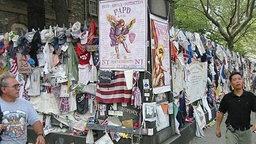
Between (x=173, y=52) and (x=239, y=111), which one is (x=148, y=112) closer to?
(x=239, y=111)

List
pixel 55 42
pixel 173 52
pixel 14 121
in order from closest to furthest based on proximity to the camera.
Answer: pixel 14 121, pixel 55 42, pixel 173 52

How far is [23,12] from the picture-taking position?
12.9 metres

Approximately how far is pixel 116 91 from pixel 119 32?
3.35ft

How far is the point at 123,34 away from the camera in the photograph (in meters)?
5.53

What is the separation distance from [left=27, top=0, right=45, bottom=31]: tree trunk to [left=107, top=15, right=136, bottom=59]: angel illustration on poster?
498 cm

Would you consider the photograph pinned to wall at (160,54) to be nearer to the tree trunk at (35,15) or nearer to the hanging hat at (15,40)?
the hanging hat at (15,40)

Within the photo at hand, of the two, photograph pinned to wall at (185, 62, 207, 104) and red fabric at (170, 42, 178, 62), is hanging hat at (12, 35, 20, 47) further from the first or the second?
photograph pinned to wall at (185, 62, 207, 104)

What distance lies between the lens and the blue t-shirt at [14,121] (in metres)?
3.43

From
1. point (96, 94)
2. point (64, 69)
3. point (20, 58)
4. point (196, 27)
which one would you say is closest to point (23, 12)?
point (20, 58)

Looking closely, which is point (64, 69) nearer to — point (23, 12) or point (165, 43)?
point (165, 43)

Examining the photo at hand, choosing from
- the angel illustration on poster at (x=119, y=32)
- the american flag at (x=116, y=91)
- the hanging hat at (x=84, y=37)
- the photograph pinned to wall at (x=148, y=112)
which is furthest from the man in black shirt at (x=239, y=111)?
the hanging hat at (x=84, y=37)

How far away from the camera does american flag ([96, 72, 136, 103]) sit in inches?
217

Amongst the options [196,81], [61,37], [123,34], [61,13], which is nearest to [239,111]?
[123,34]

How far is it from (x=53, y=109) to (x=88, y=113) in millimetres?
848
